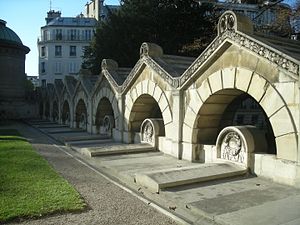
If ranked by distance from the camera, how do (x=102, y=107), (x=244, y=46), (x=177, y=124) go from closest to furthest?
(x=244, y=46)
(x=177, y=124)
(x=102, y=107)

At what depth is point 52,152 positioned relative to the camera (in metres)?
12.7

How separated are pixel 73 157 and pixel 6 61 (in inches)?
1080

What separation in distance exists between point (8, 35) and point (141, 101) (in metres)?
27.9

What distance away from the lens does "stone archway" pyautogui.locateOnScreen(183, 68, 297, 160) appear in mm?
7637

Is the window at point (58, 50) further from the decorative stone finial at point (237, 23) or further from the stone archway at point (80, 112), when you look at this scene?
the decorative stone finial at point (237, 23)

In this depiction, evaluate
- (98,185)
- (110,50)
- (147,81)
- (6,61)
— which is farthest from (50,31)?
(98,185)

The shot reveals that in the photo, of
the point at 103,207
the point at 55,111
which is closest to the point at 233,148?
the point at 103,207

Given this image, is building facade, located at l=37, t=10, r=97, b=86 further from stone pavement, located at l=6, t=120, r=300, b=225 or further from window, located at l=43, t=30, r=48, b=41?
stone pavement, located at l=6, t=120, r=300, b=225

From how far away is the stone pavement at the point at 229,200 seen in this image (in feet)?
18.0

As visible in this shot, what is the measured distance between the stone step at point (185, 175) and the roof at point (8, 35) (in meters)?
32.5

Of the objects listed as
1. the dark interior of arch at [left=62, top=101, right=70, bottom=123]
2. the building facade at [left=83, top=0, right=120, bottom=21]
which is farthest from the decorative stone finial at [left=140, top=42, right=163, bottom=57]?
the building facade at [left=83, top=0, right=120, bottom=21]

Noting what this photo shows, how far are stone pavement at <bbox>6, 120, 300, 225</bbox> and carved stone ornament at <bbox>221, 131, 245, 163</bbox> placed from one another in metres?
0.61

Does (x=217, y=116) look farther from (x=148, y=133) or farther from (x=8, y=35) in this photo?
(x=8, y=35)

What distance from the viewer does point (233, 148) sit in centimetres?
→ 890
